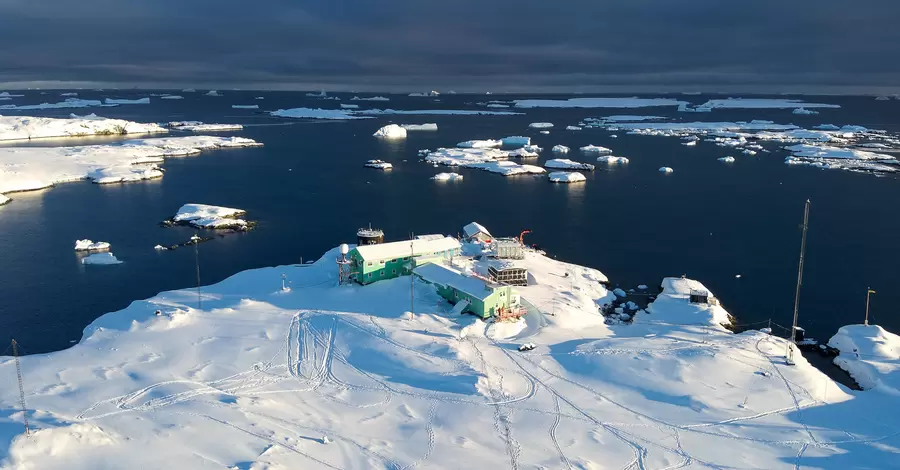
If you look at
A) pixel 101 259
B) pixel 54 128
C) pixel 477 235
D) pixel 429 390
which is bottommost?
pixel 429 390

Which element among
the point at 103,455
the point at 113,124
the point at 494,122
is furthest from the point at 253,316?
the point at 494,122

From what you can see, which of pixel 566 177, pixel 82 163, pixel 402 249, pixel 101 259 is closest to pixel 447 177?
pixel 566 177

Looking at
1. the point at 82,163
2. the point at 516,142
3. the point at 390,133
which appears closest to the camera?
the point at 82,163

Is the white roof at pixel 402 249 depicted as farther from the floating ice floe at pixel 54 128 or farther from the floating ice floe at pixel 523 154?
the floating ice floe at pixel 54 128

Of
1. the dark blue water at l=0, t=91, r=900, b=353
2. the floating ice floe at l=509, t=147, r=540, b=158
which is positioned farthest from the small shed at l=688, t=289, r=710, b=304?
the floating ice floe at l=509, t=147, r=540, b=158

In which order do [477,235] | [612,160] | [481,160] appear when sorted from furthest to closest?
1. [481,160]
2. [612,160]
3. [477,235]

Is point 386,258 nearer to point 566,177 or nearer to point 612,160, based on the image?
point 566,177
